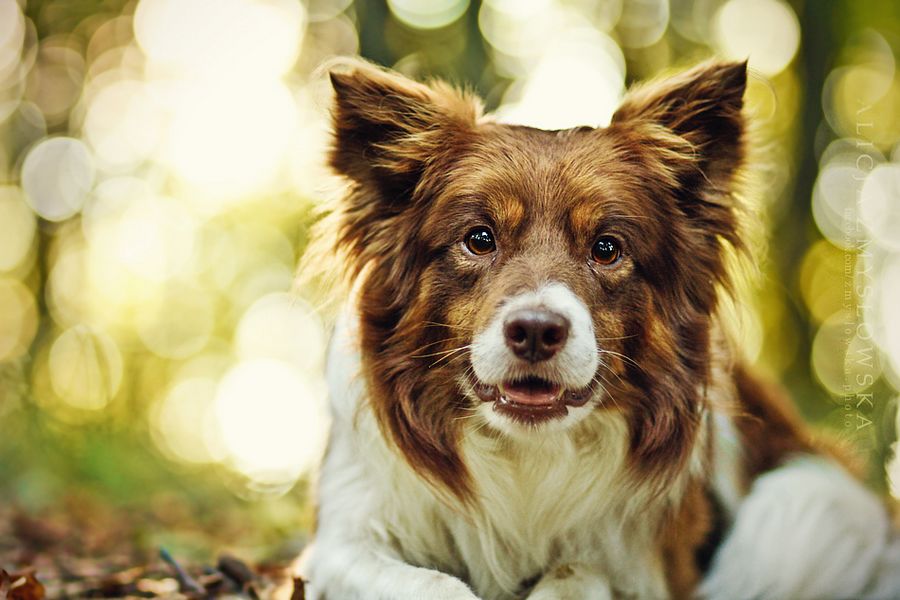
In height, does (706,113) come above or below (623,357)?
above

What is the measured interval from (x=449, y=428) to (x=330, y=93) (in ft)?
5.19

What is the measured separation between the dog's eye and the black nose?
19.0 inches

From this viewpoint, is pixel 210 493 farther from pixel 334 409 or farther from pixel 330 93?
pixel 330 93

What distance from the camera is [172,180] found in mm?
13000

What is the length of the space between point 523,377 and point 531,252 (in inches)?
20.5

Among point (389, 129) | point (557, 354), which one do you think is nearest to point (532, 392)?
point (557, 354)

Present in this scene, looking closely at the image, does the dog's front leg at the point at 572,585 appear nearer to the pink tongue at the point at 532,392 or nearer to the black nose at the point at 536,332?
the pink tongue at the point at 532,392

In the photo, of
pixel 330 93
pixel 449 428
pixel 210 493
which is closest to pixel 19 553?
pixel 449 428

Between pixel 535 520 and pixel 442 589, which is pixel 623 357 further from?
pixel 442 589

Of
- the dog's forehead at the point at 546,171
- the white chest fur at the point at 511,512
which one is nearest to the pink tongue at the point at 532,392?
the white chest fur at the point at 511,512

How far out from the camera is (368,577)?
11.7 feet

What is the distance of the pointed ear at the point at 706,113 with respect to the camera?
387 centimetres

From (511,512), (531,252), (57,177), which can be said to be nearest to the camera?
(531,252)

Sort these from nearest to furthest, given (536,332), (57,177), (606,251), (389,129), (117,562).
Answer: (536,332) → (606,251) → (389,129) → (117,562) → (57,177)
